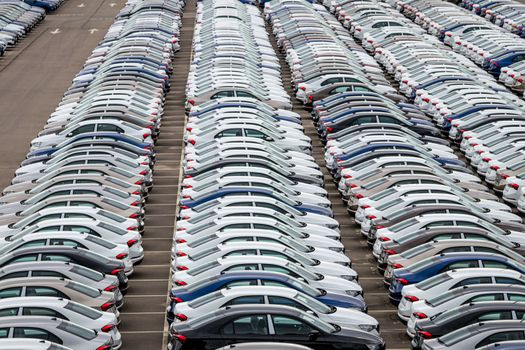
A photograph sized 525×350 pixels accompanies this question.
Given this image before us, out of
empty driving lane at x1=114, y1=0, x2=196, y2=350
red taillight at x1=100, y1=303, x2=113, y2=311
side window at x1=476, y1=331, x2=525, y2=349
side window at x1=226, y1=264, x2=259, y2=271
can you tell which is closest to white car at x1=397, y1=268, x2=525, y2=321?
side window at x1=476, y1=331, x2=525, y2=349

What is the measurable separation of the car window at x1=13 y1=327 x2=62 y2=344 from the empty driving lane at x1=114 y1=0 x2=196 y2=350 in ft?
8.29

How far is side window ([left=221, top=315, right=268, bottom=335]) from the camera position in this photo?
58.5 ft

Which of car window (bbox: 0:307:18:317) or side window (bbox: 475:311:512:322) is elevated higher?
side window (bbox: 475:311:512:322)

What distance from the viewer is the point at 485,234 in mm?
23078

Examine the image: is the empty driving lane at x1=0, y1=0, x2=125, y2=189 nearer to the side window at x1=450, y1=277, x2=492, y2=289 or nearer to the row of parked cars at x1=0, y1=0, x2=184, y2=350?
the row of parked cars at x1=0, y1=0, x2=184, y2=350

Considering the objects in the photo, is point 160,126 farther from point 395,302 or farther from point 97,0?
point 97,0

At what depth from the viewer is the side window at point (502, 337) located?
18141mm

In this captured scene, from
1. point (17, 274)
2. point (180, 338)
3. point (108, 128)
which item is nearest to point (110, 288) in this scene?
point (17, 274)

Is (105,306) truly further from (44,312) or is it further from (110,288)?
(44,312)

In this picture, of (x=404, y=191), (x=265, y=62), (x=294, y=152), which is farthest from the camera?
(x=265, y=62)

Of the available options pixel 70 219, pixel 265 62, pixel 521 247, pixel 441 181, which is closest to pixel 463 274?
pixel 521 247

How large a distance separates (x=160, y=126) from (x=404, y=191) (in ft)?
42.6

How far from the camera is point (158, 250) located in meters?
25.2

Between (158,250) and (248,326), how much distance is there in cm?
768
